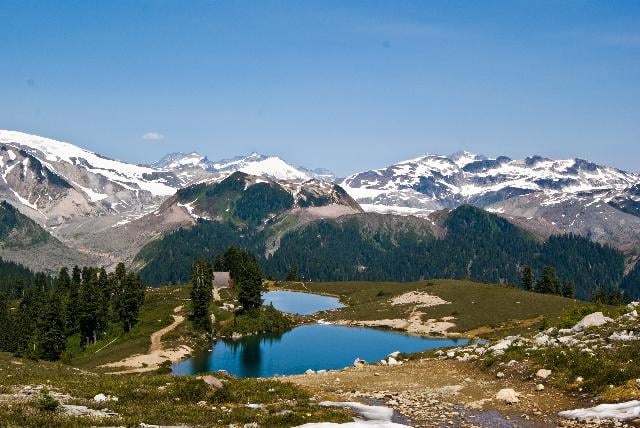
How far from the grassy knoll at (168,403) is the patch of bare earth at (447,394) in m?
3.87

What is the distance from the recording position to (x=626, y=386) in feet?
87.2

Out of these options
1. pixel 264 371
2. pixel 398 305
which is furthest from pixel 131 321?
pixel 398 305

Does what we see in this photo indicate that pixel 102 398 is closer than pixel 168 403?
No

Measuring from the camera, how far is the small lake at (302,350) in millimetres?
103788

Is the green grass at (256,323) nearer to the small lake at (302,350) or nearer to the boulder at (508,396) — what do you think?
the small lake at (302,350)

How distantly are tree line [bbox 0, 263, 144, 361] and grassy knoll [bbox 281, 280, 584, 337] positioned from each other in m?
56.1

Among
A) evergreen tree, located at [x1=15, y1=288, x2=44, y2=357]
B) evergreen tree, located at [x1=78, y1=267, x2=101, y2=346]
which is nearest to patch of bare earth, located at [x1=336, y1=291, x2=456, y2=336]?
evergreen tree, located at [x1=78, y1=267, x2=101, y2=346]

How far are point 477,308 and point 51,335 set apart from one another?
103238mm

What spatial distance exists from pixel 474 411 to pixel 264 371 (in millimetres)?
77646

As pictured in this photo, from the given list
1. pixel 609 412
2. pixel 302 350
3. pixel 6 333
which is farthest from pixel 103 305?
pixel 609 412

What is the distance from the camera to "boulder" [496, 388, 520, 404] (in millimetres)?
28888

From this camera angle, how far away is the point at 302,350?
120250 millimetres

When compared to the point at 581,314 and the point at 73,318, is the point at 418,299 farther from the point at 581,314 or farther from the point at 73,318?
the point at 581,314

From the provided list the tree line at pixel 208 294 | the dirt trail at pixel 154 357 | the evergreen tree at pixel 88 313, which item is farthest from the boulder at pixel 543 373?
the evergreen tree at pixel 88 313
